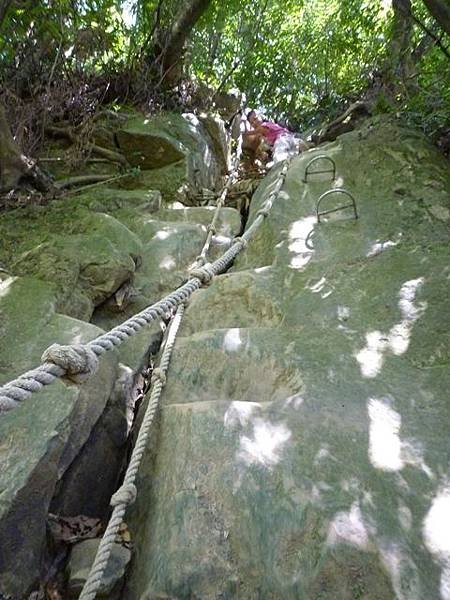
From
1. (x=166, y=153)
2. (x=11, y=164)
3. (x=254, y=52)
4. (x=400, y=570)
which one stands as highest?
(x=254, y=52)

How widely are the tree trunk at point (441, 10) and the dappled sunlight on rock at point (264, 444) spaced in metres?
4.07

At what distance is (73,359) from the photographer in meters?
1.52

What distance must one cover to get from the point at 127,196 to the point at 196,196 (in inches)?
55.8

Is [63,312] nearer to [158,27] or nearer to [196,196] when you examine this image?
[196,196]

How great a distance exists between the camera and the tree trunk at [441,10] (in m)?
3.83

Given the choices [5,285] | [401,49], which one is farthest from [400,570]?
[401,49]

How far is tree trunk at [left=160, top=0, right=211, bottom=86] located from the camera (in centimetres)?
678

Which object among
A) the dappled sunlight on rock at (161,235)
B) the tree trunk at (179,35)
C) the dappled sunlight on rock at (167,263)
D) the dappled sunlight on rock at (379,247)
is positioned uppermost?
the tree trunk at (179,35)

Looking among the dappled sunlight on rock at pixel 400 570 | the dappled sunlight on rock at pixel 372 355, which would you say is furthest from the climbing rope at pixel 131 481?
the dappled sunlight on rock at pixel 372 355

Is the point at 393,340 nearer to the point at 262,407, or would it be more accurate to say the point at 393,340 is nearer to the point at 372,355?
the point at 372,355

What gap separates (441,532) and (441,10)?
4357mm

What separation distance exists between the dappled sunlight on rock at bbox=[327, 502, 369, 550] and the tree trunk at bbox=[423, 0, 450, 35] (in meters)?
4.32

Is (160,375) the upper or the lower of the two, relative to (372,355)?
upper

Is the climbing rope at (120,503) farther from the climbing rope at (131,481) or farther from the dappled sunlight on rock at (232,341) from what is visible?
the dappled sunlight on rock at (232,341)
